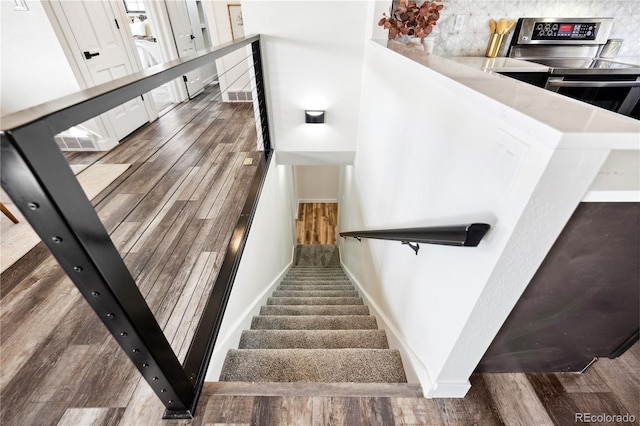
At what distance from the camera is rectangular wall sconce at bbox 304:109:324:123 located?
9.29 feet

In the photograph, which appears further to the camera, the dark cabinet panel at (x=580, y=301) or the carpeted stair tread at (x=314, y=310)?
the carpeted stair tread at (x=314, y=310)

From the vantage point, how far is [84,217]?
1.84 feet

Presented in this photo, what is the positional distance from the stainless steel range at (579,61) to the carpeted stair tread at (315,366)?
2.74m

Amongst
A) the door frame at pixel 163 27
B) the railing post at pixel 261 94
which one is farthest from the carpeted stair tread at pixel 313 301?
the door frame at pixel 163 27

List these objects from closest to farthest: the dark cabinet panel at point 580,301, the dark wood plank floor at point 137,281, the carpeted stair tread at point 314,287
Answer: the dark cabinet panel at point 580,301, the dark wood plank floor at point 137,281, the carpeted stair tread at point 314,287

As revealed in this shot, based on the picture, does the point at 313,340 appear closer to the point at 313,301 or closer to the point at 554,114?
the point at 313,301

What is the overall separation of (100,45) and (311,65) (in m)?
2.42

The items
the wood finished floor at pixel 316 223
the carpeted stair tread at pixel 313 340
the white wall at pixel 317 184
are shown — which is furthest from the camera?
the white wall at pixel 317 184

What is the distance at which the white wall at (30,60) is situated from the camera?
263 cm

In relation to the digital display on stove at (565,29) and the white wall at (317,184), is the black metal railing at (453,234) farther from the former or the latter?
Answer: the white wall at (317,184)

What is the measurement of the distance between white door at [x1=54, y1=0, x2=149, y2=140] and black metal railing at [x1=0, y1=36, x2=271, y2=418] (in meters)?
2.50

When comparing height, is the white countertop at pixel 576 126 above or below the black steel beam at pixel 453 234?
above

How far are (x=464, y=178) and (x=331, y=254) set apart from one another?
4680 mm

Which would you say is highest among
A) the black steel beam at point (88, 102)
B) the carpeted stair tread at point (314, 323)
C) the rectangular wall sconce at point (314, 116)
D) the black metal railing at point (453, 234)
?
the black steel beam at point (88, 102)
